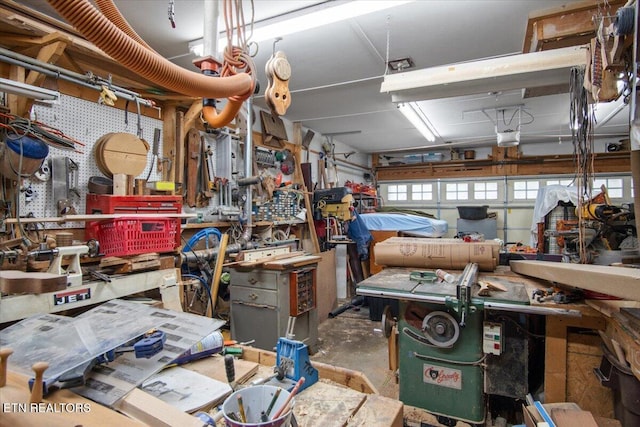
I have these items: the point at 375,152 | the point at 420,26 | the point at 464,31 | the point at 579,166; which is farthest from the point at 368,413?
the point at 375,152

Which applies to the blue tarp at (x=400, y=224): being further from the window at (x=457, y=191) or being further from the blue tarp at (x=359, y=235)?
the window at (x=457, y=191)

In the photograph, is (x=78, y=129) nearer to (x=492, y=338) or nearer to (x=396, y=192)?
(x=492, y=338)

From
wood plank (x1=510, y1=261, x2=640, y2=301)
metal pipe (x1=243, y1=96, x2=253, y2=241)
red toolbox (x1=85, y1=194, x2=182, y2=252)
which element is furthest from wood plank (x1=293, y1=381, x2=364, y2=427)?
metal pipe (x1=243, y1=96, x2=253, y2=241)

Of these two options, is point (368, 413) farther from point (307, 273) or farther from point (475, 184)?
point (475, 184)

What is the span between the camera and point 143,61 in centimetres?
92

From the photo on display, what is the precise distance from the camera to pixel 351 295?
5305 millimetres

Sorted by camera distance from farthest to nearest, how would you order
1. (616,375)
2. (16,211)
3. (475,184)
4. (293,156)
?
1. (475,184)
2. (293,156)
3. (16,211)
4. (616,375)

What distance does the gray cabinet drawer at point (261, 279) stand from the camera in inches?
114

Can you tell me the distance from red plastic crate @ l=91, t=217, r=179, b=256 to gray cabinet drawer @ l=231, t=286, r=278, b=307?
38.4 inches

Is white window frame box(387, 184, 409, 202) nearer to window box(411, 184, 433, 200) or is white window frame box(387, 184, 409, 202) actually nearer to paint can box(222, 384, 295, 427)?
window box(411, 184, 433, 200)

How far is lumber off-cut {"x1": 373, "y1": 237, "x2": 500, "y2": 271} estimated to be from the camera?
2457 mm

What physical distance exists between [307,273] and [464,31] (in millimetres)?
2368

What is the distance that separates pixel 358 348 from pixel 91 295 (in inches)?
98.9

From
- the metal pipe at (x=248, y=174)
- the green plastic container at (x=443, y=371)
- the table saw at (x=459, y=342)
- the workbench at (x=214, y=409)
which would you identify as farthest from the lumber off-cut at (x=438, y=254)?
the workbench at (x=214, y=409)
